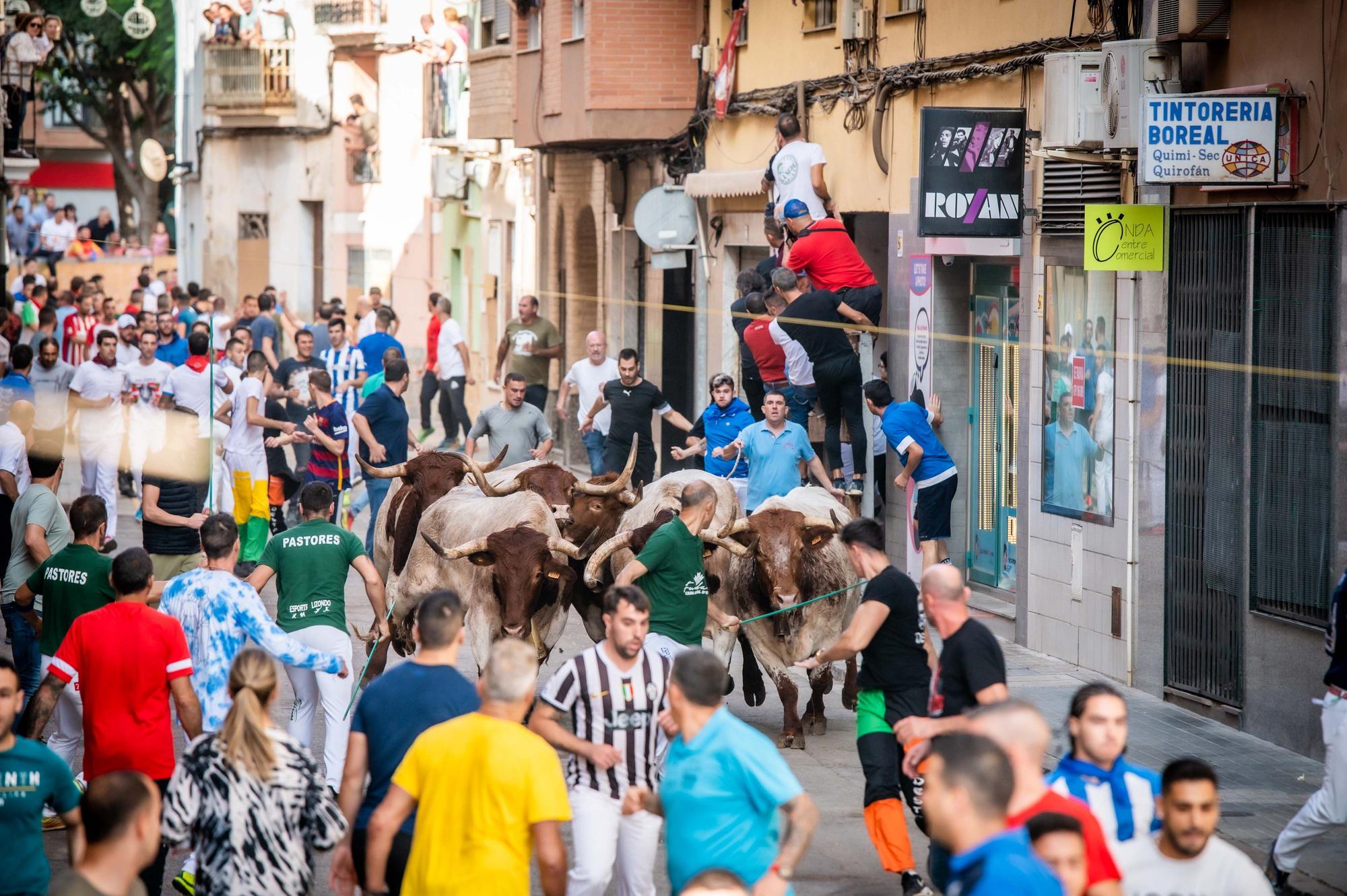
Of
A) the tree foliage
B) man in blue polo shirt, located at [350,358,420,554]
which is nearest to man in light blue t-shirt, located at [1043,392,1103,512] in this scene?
man in blue polo shirt, located at [350,358,420,554]

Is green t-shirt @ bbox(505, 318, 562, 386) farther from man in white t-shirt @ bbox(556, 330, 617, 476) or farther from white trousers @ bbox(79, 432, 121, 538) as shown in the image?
white trousers @ bbox(79, 432, 121, 538)

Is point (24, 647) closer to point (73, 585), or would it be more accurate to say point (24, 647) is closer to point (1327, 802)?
point (73, 585)

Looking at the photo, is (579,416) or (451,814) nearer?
(451,814)

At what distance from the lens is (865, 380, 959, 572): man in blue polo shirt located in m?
15.0

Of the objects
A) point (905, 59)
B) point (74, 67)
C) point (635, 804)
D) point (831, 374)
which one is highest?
point (74, 67)

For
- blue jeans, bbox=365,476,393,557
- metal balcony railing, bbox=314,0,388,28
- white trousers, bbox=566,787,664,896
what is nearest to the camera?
white trousers, bbox=566,787,664,896

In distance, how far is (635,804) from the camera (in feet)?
22.1

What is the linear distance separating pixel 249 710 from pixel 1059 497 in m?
9.18

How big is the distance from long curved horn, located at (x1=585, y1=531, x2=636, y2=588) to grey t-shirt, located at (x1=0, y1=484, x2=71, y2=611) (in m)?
3.16

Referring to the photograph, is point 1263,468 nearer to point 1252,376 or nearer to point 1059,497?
point 1252,376

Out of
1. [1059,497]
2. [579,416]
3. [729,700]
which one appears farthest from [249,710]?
[579,416]

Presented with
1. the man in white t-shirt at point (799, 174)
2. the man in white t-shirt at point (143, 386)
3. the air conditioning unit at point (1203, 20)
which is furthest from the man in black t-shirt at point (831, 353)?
the man in white t-shirt at point (143, 386)

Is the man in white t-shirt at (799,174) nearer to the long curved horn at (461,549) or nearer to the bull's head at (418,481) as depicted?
the bull's head at (418,481)

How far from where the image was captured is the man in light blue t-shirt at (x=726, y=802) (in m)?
6.40
